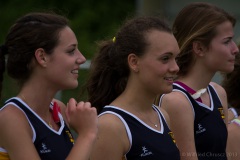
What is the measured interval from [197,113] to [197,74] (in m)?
0.28

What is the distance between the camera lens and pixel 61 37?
4430 millimetres

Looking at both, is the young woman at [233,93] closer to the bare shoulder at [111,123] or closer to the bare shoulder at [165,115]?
the bare shoulder at [165,115]

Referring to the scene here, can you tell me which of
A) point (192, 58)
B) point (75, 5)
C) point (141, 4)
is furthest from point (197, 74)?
point (75, 5)

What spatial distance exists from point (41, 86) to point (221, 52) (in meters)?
1.49

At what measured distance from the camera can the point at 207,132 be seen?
524cm

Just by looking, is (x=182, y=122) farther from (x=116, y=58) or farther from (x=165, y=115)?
(x=116, y=58)

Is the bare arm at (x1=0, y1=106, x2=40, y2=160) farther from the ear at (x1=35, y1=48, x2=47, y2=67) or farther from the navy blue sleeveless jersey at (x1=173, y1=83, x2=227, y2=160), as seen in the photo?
the navy blue sleeveless jersey at (x1=173, y1=83, x2=227, y2=160)

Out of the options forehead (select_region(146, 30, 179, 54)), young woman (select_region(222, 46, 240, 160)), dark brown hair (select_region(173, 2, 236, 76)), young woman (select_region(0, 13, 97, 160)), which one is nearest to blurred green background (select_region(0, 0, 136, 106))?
young woman (select_region(222, 46, 240, 160))

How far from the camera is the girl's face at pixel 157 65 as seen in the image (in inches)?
181

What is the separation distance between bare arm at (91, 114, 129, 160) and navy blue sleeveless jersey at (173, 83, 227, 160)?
0.92m

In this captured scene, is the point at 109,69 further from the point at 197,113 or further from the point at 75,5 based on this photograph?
the point at 75,5

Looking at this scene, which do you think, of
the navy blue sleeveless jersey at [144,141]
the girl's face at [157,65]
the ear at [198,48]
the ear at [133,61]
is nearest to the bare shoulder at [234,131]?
the ear at [198,48]

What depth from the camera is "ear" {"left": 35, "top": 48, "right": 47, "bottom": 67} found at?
4.36 m

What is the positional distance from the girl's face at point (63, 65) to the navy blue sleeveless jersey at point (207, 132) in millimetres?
1095
